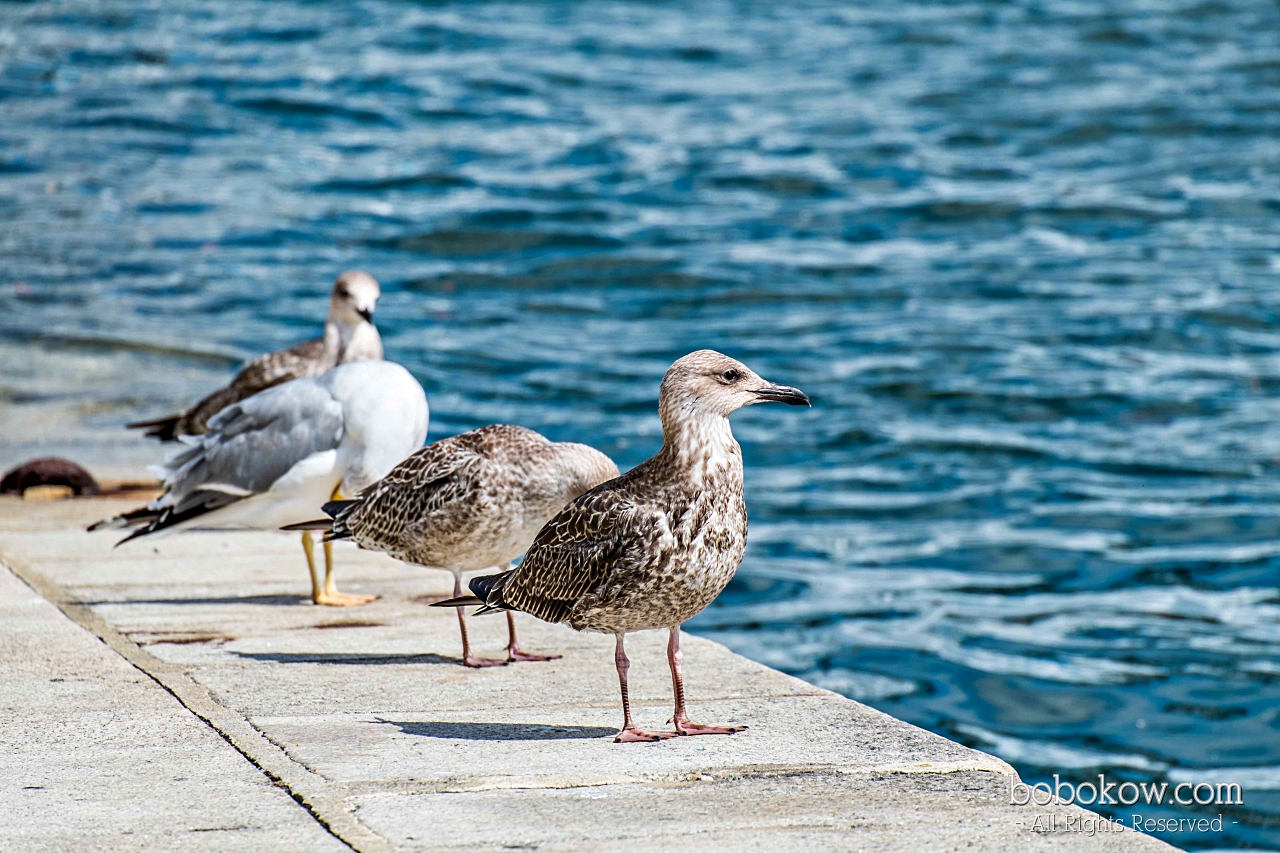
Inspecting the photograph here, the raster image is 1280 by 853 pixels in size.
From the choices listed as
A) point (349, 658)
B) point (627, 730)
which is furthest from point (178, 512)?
point (627, 730)

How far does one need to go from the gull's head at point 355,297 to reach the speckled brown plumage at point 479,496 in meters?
2.77

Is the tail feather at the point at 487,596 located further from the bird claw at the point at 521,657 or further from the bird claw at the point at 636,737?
the bird claw at the point at 636,737

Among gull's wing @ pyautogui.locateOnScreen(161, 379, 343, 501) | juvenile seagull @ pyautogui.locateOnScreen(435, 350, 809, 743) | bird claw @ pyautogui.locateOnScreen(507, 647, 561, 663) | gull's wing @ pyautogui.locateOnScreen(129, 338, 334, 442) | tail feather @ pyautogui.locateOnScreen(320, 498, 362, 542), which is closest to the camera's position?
juvenile seagull @ pyautogui.locateOnScreen(435, 350, 809, 743)

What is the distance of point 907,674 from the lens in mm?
9102

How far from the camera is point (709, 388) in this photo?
16.5 ft

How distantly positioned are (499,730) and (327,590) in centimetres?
220

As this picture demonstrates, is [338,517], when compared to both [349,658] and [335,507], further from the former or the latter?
[349,658]

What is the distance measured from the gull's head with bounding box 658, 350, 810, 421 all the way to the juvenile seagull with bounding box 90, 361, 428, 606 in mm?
2350

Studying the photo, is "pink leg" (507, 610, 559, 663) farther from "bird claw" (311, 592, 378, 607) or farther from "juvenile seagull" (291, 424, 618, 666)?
"bird claw" (311, 592, 378, 607)

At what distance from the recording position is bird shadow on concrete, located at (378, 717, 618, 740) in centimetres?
502

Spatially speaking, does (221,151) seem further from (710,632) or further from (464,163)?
(710,632)

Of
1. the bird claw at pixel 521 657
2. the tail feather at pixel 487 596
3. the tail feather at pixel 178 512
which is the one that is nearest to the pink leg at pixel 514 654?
the bird claw at pixel 521 657

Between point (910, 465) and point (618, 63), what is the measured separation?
1949 centimetres

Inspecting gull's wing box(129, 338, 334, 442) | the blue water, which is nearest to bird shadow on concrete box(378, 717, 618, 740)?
the blue water
